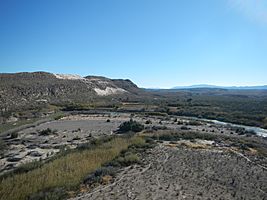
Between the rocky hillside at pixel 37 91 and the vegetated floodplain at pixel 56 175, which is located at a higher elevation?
the rocky hillside at pixel 37 91

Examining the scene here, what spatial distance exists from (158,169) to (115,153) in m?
4.66

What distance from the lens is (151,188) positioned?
16.8 m

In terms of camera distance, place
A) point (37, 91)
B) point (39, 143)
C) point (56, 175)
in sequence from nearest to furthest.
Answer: point (56, 175) < point (39, 143) < point (37, 91)

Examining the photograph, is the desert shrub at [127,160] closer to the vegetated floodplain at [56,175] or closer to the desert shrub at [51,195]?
the vegetated floodplain at [56,175]

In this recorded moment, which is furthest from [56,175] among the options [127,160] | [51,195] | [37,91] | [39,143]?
[37,91]

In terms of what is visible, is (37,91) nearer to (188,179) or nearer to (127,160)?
(127,160)

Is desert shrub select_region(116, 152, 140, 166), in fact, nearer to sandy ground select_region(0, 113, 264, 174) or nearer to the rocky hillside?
sandy ground select_region(0, 113, 264, 174)

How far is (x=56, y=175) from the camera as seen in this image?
1809cm

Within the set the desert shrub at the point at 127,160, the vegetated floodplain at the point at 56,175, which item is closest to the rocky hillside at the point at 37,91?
the vegetated floodplain at the point at 56,175

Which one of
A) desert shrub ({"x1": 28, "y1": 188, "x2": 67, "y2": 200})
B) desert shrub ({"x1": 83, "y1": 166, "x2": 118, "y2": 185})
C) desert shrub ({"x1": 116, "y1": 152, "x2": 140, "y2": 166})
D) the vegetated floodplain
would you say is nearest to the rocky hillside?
the vegetated floodplain

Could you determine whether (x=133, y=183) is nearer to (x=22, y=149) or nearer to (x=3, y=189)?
(x=3, y=189)

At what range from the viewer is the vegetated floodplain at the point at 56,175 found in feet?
51.4

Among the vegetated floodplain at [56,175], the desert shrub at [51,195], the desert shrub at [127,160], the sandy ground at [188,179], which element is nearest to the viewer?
the desert shrub at [51,195]

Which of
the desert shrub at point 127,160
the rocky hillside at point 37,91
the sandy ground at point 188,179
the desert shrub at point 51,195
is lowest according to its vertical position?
the sandy ground at point 188,179
